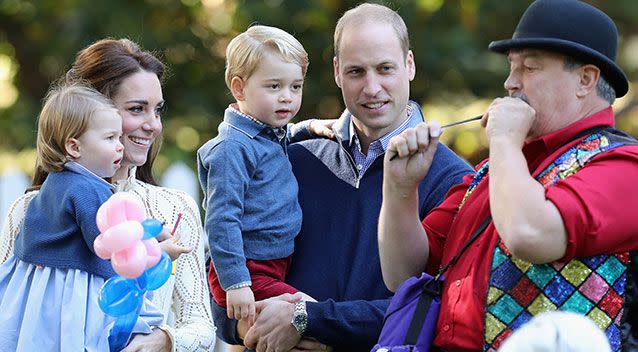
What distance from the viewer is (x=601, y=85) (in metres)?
3.50

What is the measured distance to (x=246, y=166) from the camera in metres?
4.11

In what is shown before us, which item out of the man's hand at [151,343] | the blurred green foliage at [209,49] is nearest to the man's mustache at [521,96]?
the man's hand at [151,343]

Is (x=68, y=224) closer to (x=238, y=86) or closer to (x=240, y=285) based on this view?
(x=240, y=285)

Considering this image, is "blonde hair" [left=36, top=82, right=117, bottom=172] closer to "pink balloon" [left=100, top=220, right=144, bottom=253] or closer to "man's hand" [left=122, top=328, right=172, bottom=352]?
"pink balloon" [left=100, top=220, right=144, bottom=253]

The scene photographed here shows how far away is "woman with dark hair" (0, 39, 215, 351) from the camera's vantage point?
4.15 m

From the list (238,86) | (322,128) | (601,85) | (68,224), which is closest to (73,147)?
(68,224)

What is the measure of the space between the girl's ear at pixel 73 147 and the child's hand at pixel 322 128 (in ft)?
3.07

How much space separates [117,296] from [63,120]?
603mm

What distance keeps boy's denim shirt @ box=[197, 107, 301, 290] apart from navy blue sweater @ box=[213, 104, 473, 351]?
0.26 feet

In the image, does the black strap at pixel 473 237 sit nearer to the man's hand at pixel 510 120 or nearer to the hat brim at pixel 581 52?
the man's hand at pixel 510 120

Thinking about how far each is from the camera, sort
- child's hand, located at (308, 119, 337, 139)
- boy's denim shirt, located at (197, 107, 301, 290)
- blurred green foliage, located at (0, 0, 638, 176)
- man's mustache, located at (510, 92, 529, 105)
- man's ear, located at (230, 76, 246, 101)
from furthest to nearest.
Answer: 1. blurred green foliage, located at (0, 0, 638, 176)
2. child's hand, located at (308, 119, 337, 139)
3. man's ear, located at (230, 76, 246, 101)
4. boy's denim shirt, located at (197, 107, 301, 290)
5. man's mustache, located at (510, 92, 529, 105)

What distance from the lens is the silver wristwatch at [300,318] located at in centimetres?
401

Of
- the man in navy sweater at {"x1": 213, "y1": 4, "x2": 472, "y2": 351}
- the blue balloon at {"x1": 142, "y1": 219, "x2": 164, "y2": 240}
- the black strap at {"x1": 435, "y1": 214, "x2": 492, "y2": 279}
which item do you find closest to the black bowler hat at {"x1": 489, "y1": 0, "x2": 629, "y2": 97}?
the black strap at {"x1": 435, "y1": 214, "x2": 492, "y2": 279}

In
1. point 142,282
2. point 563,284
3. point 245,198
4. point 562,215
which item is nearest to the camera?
point 562,215
